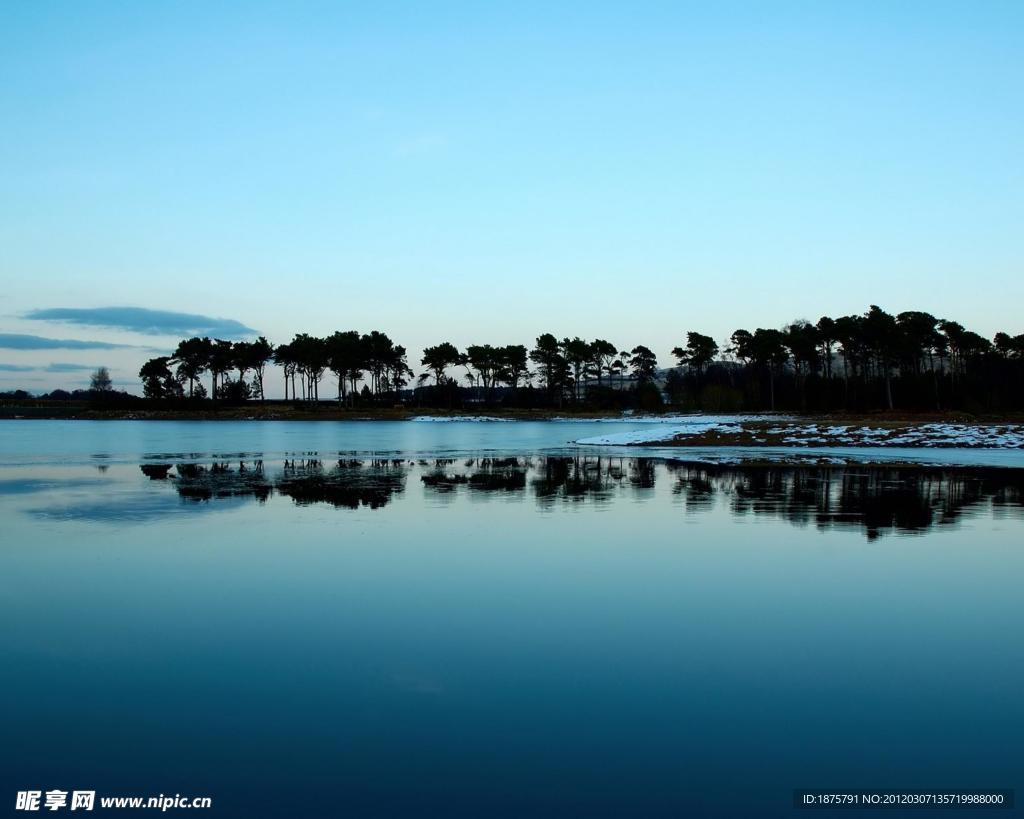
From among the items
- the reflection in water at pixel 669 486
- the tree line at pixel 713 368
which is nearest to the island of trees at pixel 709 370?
the tree line at pixel 713 368

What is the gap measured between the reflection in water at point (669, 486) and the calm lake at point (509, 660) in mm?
1729

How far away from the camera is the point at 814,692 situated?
709 cm

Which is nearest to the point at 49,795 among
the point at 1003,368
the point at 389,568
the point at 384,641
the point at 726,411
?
the point at 384,641

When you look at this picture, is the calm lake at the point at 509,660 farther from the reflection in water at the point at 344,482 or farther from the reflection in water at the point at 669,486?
the reflection in water at the point at 344,482

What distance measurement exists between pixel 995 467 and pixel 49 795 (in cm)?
3558

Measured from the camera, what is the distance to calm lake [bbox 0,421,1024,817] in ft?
18.3

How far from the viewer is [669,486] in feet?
82.5

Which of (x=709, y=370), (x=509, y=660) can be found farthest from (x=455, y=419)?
(x=509, y=660)

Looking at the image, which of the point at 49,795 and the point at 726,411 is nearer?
the point at 49,795

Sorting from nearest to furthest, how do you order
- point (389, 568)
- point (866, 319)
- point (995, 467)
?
point (389, 568)
point (995, 467)
point (866, 319)

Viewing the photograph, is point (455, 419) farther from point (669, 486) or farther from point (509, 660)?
point (509, 660)

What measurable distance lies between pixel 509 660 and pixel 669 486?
58.7ft

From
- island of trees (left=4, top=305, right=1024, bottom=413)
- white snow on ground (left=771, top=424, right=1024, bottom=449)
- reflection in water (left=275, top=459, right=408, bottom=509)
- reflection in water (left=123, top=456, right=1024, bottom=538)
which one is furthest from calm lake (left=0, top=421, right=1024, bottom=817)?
island of trees (left=4, top=305, right=1024, bottom=413)

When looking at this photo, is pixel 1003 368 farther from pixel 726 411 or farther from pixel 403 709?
pixel 403 709
